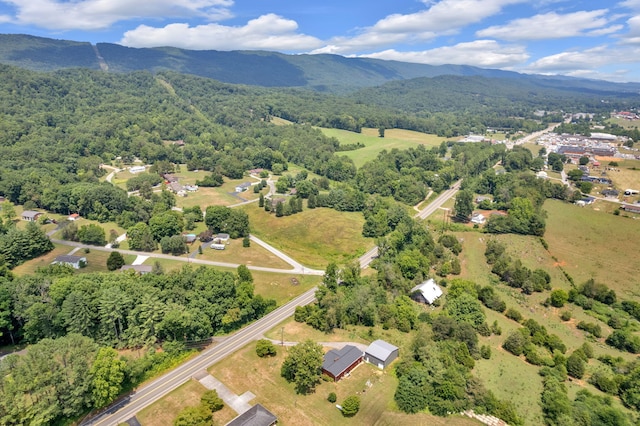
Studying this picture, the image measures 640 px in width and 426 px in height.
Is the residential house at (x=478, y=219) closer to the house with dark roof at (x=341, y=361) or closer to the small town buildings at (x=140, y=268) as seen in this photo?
the house with dark roof at (x=341, y=361)

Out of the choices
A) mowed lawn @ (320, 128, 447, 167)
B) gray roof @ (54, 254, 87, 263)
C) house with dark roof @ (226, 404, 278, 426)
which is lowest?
gray roof @ (54, 254, 87, 263)

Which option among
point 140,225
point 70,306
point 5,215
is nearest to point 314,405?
point 70,306

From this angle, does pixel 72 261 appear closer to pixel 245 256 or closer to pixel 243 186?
pixel 245 256

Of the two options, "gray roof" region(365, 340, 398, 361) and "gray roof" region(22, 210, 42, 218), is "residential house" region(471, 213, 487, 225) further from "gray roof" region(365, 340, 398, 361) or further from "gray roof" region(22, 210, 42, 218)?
"gray roof" region(22, 210, 42, 218)

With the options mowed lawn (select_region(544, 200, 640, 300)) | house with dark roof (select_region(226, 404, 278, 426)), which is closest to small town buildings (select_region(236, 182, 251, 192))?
mowed lawn (select_region(544, 200, 640, 300))

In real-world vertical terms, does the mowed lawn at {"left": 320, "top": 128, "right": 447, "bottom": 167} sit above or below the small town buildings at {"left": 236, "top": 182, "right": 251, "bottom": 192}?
above

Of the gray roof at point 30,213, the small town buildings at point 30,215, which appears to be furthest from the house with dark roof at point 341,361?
the gray roof at point 30,213

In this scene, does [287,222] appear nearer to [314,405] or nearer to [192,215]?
[192,215]
